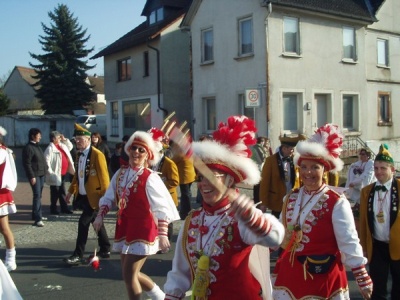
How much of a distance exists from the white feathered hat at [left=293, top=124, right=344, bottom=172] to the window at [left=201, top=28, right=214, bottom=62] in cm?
1934

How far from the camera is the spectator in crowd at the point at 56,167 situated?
38.3 feet

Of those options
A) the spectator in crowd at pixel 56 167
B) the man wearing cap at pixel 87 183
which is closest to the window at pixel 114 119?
the spectator in crowd at pixel 56 167

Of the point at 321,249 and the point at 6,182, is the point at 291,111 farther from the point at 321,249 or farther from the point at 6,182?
the point at 321,249

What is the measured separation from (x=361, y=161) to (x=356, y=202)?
3.49ft

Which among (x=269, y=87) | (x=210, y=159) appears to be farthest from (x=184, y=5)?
(x=210, y=159)

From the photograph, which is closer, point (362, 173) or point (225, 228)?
point (225, 228)

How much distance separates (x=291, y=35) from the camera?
21.2 m

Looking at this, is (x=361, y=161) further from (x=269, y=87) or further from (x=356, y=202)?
(x=269, y=87)

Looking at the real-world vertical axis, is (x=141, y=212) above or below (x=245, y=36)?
below

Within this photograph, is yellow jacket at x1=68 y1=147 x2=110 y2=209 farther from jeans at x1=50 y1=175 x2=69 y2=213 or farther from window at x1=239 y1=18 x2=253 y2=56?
window at x1=239 y1=18 x2=253 y2=56

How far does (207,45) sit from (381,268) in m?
19.3

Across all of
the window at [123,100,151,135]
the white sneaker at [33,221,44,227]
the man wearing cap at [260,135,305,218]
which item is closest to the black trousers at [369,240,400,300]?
the man wearing cap at [260,135,305,218]

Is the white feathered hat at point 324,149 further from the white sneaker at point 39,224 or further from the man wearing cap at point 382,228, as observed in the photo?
the white sneaker at point 39,224

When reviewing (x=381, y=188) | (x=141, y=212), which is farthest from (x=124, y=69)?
(x=381, y=188)
